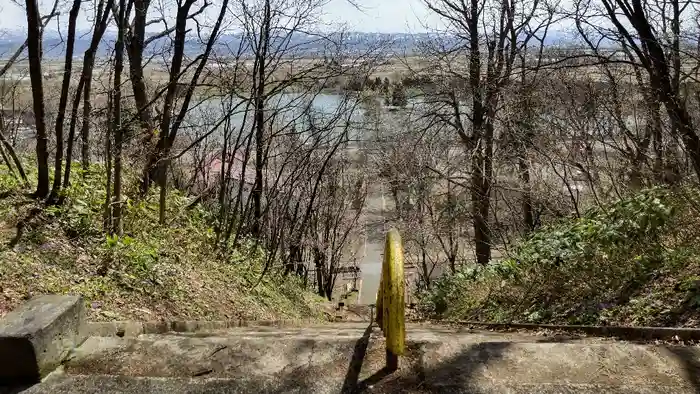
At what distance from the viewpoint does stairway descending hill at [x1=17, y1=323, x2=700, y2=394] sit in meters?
2.58

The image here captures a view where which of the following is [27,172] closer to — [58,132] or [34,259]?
[58,132]

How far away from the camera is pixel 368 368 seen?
2.76m

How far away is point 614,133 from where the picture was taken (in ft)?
45.2

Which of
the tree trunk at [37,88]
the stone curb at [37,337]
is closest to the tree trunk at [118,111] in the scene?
the tree trunk at [37,88]

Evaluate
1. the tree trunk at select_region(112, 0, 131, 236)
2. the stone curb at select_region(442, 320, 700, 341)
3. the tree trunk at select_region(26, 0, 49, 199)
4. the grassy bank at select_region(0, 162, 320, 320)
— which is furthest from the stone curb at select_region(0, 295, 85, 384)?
the tree trunk at select_region(112, 0, 131, 236)

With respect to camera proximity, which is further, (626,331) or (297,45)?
(297,45)

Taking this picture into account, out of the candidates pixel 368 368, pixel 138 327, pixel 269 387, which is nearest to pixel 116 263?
pixel 138 327

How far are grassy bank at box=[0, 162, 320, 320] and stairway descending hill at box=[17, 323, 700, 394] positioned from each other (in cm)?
196

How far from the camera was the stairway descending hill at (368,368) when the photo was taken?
2580 millimetres

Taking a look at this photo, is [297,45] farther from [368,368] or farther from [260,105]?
[368,368]

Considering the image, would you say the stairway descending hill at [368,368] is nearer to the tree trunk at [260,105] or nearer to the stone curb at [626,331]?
the stone curb at [626,331]

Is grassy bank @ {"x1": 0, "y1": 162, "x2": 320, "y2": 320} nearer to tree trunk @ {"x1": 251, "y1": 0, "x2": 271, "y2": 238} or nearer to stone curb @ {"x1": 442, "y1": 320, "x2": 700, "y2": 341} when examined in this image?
tree trunk @ {"x1": 251, "y1": 0, "x2": 271, "y2": 238}

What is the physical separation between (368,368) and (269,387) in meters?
0.50

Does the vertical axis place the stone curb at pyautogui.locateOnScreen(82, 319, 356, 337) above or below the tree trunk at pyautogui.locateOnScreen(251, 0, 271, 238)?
below
